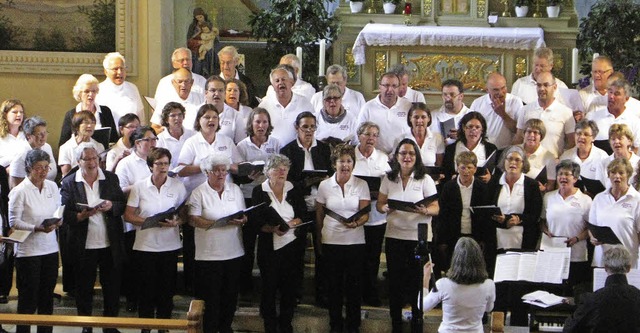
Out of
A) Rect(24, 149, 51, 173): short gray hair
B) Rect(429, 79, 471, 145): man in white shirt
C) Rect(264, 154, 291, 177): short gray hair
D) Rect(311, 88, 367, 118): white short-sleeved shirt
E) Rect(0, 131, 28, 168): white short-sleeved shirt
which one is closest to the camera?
Rect(24, 149, 51, 173): short gray hair

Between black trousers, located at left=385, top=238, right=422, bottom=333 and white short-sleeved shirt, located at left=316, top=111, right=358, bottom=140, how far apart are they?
106 cm

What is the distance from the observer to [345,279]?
8.29 metres

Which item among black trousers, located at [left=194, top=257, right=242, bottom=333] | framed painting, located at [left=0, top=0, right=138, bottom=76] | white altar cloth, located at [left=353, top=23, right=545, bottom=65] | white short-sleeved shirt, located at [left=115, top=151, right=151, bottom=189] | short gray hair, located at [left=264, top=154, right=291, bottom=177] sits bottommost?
black trousers, located at [left=194, top=257, right=242, bottom=333]

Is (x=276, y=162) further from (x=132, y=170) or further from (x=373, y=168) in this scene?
(x=132, y=170)

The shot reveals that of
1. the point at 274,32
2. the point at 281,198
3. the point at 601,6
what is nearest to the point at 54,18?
the point at 274,32

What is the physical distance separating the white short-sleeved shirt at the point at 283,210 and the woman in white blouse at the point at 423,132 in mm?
1124

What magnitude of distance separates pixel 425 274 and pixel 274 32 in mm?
6001

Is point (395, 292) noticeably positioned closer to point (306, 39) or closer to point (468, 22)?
point (306, 39)

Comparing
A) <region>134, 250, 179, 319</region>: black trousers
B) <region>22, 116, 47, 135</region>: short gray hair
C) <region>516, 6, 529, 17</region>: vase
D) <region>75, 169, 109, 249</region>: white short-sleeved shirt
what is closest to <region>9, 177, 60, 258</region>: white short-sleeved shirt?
<region>75, 169, 109, 249</region>: white short-sleeved shirt

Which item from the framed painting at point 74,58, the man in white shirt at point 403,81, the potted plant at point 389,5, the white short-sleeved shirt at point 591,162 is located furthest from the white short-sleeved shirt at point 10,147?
the potted plant at point 389,5

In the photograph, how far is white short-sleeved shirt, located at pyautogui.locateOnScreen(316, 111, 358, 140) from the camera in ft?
29.3

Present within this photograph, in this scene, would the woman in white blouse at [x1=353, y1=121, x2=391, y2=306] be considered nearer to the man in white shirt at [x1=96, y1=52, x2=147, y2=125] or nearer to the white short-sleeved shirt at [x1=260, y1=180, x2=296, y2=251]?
the white short-sleeved shirt at [x1=260, y1=180, x2=296, y2=251]

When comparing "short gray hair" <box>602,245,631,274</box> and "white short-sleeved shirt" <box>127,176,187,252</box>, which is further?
"white short-sleeved shirt" <box>127,176,187,252</box>

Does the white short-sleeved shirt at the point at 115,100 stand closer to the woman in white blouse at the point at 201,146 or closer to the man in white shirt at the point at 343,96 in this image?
the woman in white blouse at the point at 201,146
